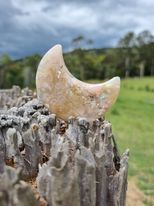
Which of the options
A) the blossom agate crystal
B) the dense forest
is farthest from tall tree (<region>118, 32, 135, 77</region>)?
the blossom agate crystal

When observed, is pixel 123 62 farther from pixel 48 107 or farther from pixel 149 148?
pixel 48 107

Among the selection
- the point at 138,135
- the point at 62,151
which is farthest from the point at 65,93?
the point at 138,135

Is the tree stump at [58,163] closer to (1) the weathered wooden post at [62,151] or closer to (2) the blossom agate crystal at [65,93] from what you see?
(1) the weathered wooden post at [62,151]

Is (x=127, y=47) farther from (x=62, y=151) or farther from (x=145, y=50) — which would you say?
(x=62, y=151)

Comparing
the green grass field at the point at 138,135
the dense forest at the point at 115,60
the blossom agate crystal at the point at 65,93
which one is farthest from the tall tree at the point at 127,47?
the blossom agate crystal at the point at 65,93

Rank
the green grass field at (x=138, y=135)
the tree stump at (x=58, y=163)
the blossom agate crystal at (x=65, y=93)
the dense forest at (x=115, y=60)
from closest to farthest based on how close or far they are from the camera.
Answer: the tree stump at (x=58, y=163), the blossom agate crystal at (x=65, y=93), the green grass field at (x=138, y=135), the dense forest at (x=115, y=60)
